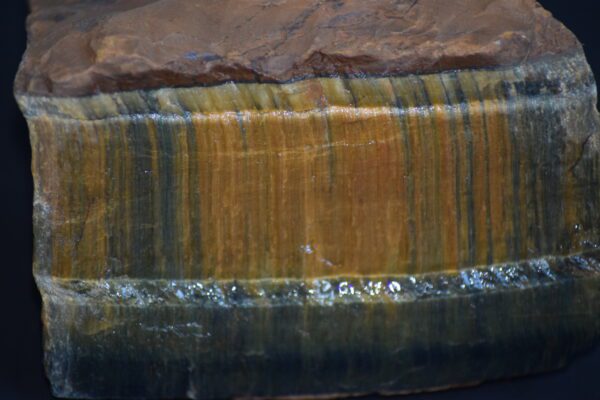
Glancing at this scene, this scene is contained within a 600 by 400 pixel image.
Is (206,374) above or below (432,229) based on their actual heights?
below

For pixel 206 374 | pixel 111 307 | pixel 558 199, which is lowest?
pixel 206 374

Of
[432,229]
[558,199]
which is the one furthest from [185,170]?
[558,199]

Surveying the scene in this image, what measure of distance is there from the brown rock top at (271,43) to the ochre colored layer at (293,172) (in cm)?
5

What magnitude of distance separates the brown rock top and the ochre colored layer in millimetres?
45

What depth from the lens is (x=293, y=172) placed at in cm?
321

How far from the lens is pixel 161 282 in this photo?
3.23 metres

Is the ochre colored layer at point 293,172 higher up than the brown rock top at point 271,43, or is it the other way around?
the brown rock top at point 271,43

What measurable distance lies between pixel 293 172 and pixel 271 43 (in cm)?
37

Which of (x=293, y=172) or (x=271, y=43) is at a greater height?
(x=271, y=43)

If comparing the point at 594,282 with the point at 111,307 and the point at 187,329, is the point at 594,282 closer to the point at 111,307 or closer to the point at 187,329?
the point at 187,329

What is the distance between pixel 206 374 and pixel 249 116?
766 millimetres

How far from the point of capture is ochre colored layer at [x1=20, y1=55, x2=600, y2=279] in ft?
10.5

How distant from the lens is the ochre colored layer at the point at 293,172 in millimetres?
Answer: 3188

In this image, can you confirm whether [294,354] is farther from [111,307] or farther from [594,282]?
[594,282]
